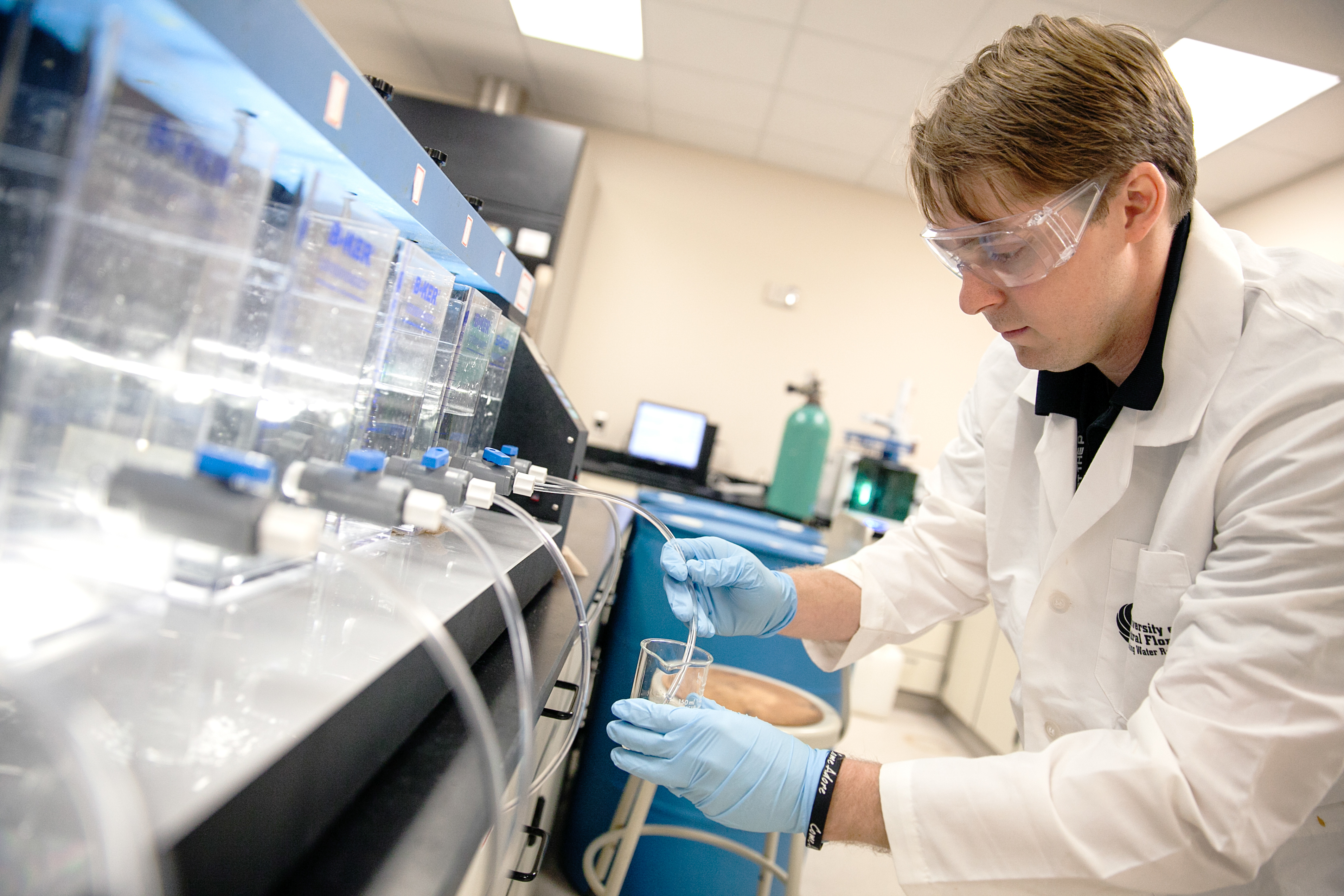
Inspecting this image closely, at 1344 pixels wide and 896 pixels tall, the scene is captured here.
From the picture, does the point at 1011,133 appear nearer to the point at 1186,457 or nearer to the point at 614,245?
the point at 1186,457

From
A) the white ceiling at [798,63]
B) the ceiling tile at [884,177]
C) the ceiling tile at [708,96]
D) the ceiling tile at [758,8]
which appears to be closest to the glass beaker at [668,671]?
the white ceiling at [798,63]

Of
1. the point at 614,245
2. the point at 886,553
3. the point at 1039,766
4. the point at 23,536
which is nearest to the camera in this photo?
the point at 23,536

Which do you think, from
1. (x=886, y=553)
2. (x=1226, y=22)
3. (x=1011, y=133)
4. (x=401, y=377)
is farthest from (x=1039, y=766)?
(x=1226, y=22)

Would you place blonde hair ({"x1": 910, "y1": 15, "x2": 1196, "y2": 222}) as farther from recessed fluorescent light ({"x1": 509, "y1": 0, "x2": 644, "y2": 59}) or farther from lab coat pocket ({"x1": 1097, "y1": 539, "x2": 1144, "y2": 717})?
recessed fluorescent light ({"x1": 509, "y1": 0, "x2": 644, "y2": 59})

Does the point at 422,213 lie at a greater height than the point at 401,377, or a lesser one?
greater

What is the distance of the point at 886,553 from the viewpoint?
1402mm

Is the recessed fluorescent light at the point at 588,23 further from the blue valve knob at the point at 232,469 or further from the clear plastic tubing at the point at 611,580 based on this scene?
the blue valve knob at the point at 232,469

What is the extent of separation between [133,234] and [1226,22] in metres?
3.18

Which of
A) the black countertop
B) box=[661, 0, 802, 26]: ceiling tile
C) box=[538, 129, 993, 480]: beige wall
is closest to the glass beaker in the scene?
the black countertop

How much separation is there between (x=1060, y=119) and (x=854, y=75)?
256 centimetres

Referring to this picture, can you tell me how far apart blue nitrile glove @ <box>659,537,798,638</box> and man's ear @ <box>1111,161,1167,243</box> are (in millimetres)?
710

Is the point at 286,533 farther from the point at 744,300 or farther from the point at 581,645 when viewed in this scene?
the point at 744,300

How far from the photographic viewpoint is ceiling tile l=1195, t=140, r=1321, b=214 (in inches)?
124

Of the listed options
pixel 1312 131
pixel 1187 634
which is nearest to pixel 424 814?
pixel 1187 634
